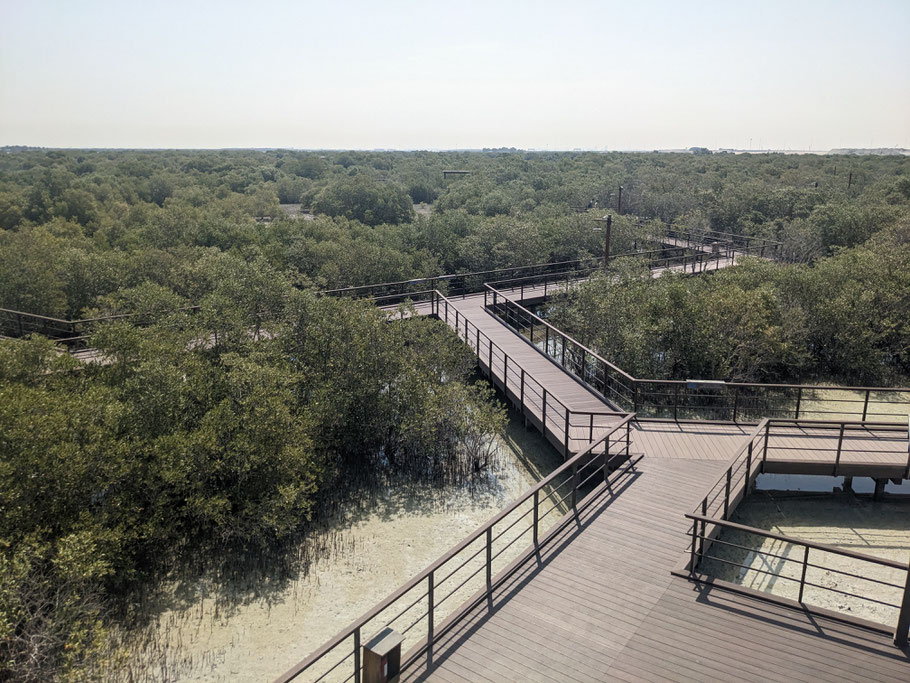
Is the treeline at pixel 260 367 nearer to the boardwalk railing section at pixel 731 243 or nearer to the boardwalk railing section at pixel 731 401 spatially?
the boardwalk railing section at pixel 731 401

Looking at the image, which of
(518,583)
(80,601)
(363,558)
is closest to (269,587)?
(363,558)

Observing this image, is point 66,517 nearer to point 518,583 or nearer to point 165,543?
point 165,543

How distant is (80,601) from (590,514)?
711 cm

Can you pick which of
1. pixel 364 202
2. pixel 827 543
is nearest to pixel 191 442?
pixel 827 543

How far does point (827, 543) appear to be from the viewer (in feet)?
33.4

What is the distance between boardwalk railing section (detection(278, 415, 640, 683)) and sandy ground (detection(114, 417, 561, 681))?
37mm

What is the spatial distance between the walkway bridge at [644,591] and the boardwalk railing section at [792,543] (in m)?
0.04

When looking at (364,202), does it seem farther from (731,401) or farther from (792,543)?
(792,543)

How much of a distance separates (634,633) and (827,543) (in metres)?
5.45

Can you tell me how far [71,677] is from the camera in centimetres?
663

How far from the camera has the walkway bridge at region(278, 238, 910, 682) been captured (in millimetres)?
6223

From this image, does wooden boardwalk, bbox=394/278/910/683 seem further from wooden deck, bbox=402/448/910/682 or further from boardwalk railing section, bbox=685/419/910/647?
boardwalk railing section, bbox=685/419/910/647

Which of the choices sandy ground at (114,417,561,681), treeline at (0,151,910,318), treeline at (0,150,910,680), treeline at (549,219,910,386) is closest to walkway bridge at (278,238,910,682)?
sandy ground at (114,417,561,681)

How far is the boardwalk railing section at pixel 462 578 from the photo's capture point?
626cm
